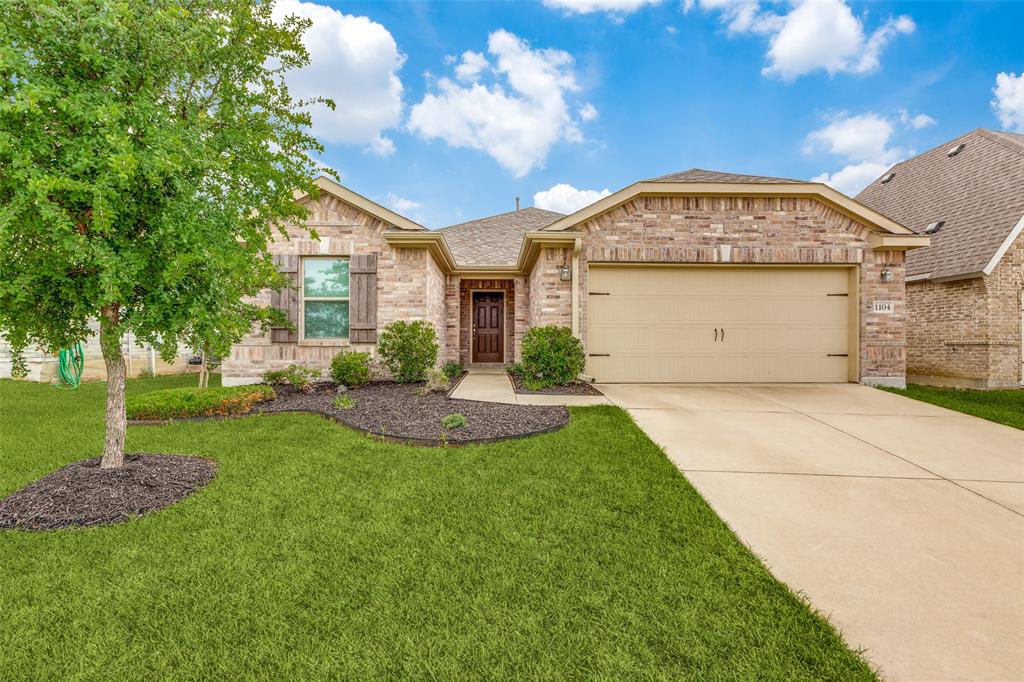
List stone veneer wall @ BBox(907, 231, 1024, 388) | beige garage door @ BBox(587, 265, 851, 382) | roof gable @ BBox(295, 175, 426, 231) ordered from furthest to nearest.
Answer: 1. stone veneer wall @ BBox(907, 231, 1024, 388)
2. beige garage door @ BBox(587, 265, 851, 382)
3. roof gable @ BBox(295, 175, 426, 231)

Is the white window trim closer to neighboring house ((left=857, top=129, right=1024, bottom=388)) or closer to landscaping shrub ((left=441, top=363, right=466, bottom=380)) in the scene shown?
landscaping shrub ((left=441, top=363, right=466, bottom=380))

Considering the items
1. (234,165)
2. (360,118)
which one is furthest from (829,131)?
(234,165)

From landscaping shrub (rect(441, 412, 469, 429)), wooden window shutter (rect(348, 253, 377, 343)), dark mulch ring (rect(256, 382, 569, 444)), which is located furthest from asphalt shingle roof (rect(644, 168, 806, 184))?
landscaping shrub (rect(441, 412, 469, 429))

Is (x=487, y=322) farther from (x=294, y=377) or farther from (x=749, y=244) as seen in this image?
(x=749, y=244)

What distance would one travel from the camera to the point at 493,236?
13.6m

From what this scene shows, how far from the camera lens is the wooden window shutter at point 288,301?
8.00 m

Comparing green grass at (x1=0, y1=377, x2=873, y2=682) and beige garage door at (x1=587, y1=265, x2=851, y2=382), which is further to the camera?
beige garage door at (x1=587, y1=265, x2=851, y2=382)

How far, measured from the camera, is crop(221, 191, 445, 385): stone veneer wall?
26.3ft

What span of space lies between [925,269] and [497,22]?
12101 millimetres

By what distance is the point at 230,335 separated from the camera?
3.50m

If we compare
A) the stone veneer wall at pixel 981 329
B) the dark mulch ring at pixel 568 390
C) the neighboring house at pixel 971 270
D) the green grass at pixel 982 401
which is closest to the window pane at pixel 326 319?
the dark mulch ring at pixel 568 390

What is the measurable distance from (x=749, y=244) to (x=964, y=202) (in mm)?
7060

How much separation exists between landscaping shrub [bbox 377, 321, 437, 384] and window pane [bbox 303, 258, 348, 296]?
139 centimetres

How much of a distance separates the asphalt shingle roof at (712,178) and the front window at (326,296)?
6446 millimetres
